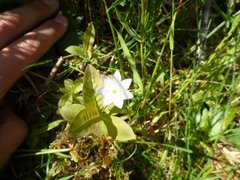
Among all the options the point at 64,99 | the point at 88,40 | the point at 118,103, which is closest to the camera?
the point at 118,103

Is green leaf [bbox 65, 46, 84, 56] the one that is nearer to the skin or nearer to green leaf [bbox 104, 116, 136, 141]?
the skin

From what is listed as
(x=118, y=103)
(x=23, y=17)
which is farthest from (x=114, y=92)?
(x=23, y=17)

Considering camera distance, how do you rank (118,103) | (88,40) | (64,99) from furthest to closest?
(88,40) < (64,99) < (118,103)

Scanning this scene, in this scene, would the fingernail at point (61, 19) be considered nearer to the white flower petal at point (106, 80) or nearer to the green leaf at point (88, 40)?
the green leaf at point (88, 40)

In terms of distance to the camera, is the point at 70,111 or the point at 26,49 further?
the point at 26,49

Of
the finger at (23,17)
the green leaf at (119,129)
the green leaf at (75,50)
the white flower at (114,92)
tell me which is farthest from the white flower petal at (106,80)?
the finger at (23,17)

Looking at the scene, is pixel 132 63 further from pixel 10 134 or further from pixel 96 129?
pixel 10 134

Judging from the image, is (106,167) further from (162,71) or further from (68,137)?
(162,71)
